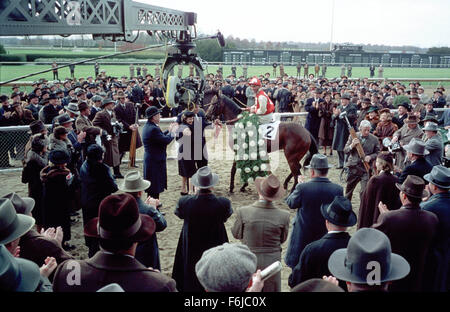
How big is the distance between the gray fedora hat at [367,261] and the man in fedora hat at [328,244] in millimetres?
554

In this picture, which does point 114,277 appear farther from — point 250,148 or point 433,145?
point 433,145

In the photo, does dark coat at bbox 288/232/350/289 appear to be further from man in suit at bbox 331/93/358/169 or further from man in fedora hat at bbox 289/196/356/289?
man in suit at bbox 331/93/358/169

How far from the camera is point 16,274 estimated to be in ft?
6.66

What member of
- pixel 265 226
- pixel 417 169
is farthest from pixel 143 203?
pixel 417 169

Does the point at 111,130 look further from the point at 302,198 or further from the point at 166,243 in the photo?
the point at 302,198

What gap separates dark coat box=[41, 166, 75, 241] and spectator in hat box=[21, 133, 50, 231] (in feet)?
1.54

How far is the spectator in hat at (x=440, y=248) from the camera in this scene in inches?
145

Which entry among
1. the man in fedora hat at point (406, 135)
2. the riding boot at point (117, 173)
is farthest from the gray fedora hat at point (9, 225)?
the man in fedora hat at point (406, 135)

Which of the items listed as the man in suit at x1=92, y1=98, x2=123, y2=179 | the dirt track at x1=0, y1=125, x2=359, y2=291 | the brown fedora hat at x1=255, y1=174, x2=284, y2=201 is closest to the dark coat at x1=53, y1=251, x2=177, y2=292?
the brown fedora hat at x1=255, y1=174, x2=284, y2=201

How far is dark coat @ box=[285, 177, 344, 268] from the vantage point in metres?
4.22

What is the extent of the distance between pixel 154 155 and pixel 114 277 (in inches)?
189

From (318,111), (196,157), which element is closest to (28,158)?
(196,157)
